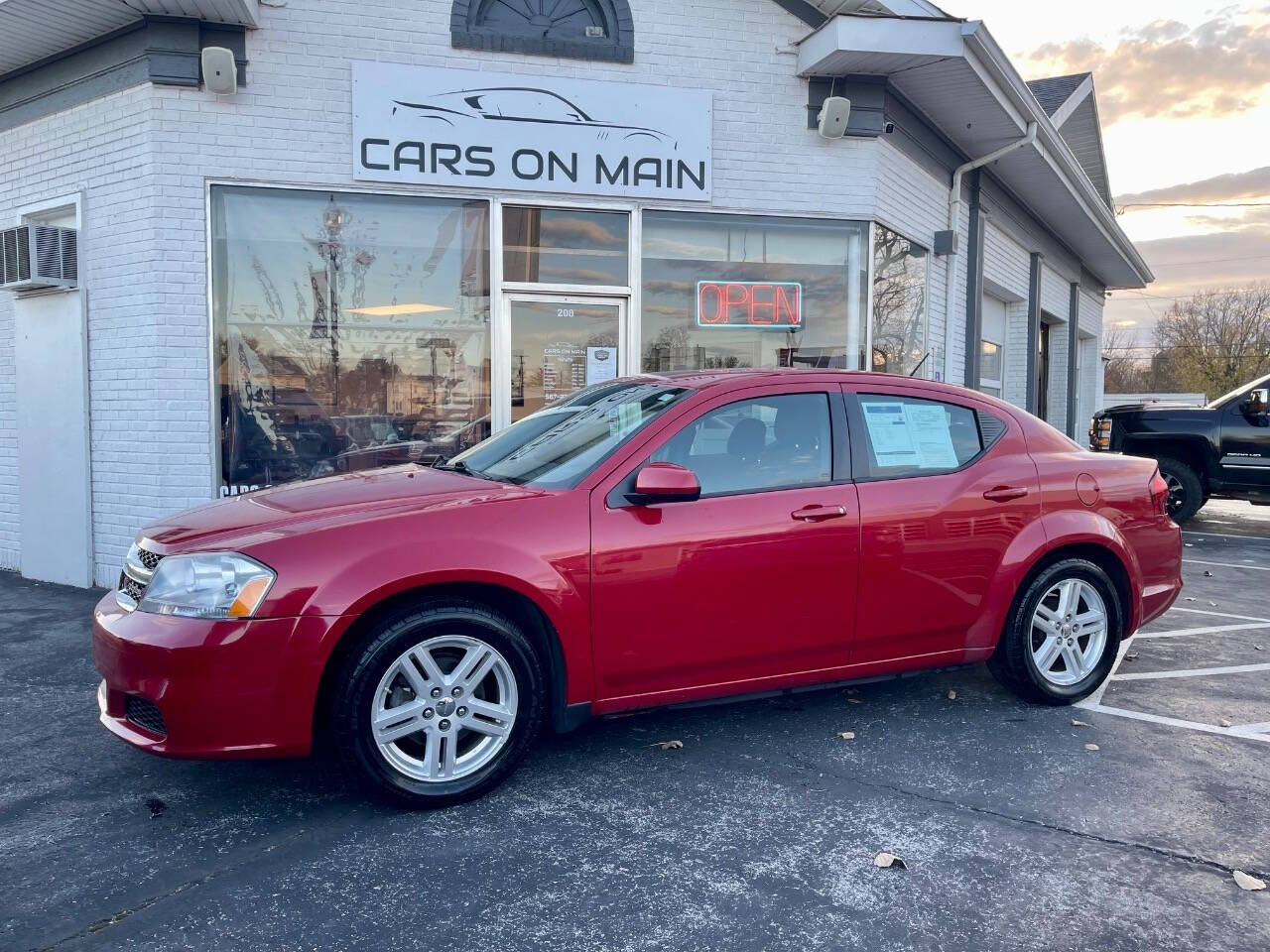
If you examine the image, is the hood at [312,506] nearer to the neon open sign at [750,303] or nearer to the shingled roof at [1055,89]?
the neon open sign at [750,303]

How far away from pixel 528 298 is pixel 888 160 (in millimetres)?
3662

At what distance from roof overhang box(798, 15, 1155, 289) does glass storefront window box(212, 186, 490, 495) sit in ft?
10.6

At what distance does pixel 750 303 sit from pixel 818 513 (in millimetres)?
5054

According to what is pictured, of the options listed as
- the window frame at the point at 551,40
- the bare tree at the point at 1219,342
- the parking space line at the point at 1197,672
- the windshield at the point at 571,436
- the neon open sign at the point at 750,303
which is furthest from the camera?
the bare tree at the point at 1219,342

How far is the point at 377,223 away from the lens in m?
7.88

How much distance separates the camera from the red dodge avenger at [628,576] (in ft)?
10.8

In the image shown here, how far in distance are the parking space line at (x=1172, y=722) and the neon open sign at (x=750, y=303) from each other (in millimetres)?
4822

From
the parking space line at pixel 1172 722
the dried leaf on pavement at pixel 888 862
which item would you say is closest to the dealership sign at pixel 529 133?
the parking space line at pixel 1172 722

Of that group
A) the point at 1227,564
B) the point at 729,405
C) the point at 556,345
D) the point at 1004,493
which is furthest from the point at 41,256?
the point at 1227,564

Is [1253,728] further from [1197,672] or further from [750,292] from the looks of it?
[750,292]

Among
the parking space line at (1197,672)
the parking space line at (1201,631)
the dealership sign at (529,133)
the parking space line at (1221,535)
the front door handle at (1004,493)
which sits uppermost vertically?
the dealership sign at (529,133)

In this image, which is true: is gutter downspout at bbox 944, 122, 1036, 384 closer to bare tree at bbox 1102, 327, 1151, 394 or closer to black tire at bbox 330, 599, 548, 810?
black tire at bbox 330, 599, 548, 810

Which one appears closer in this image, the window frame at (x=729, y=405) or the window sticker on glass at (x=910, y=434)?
the window frame at (x=729, y=405)

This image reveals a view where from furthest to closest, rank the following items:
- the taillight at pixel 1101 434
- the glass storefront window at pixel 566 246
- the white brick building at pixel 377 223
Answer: the taillight at pixel 1101 434, the glass storefront window at pixel 566 246, the white brick building at pixel 377 223
